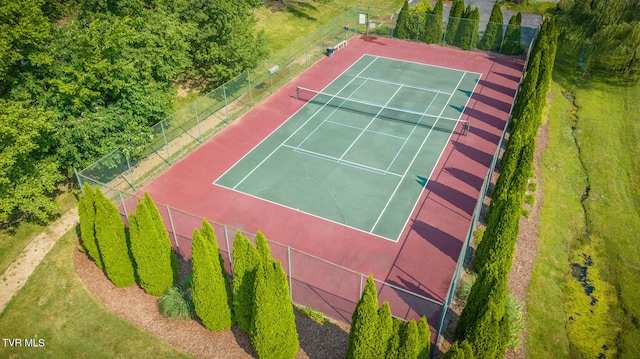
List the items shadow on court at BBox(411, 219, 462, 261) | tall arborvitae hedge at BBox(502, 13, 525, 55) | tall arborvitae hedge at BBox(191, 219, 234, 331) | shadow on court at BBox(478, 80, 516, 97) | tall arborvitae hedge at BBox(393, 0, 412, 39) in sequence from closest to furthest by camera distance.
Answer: tall arborvitae hedge at BBox(191, 219, 234, 331)
shadow on court at BBox(411, 219, 462, 261)
shadow on court at BBox(478, 80, 516, 97)
tall arborvitae hedge at BBox(502, 13, 525, 55)
tall arborvitae hedge at BBox(393, 0, 412, 39)

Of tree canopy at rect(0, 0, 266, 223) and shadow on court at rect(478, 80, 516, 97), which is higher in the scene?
tree canopy at rect(0, 0, 266, 223)

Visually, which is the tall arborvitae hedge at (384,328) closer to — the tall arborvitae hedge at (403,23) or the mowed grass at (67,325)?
the mowed grass at (67,325)

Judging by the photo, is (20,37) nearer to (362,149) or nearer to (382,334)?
(362,149)

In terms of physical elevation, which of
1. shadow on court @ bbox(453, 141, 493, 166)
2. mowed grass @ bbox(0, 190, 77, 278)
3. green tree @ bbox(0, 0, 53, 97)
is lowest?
mowed grass @ bbox(0, 190, 77, 278)

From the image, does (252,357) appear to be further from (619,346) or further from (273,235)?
(619,346)

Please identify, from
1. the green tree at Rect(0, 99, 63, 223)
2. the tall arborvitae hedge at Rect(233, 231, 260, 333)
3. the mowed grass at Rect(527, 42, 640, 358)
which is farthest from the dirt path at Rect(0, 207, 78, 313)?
the mowed grass at Rect(527, 42, 640, 358)

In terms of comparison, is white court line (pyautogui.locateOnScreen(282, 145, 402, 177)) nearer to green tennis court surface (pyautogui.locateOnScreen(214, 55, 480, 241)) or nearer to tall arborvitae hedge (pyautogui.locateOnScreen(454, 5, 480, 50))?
green tennis court surface (pyautogui.locateOnScreen(214, 55, 480, 241))

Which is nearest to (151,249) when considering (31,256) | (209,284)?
(209,284)
